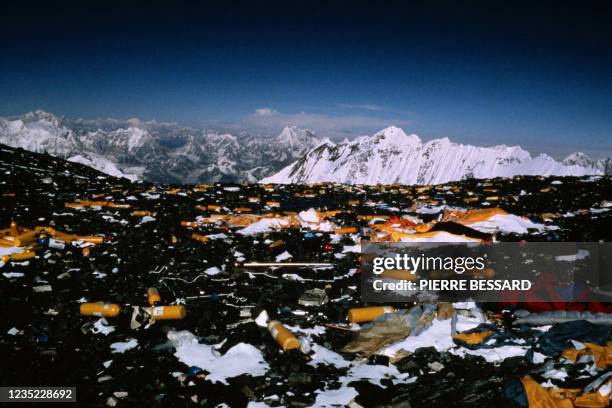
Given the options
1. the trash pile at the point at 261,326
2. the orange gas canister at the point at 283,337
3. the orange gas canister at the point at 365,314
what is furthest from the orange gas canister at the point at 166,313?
the orange gas canister at the point at 365,314

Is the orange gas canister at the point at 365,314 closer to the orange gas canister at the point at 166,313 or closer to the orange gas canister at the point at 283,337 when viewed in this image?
the orange gas canister at the point at 283,337

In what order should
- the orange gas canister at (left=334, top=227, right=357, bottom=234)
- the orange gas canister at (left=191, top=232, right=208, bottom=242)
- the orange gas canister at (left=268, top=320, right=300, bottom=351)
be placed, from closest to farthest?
the orange gas canister at (left=268, top=320, right=300, bottom=351) → the orange gas canister at (left=191, top=232, right=208, bottom=242) → the orange gas canister at (left=334, top=227, right=357, bottom=234)

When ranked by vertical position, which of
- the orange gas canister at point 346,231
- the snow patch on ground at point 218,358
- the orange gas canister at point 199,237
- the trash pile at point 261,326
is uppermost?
the orange gas canister at point 346,231

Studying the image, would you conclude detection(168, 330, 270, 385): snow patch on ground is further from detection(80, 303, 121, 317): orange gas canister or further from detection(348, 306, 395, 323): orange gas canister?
detection(348, 306, 395, 323): orange gas canister

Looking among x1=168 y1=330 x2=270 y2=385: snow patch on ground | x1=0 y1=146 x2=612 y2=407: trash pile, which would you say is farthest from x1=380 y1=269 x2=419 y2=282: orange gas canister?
x1=168 y1=330 x2=270 y2=385: snow patch on ground

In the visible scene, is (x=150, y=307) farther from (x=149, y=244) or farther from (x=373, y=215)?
(x=373, y=215)

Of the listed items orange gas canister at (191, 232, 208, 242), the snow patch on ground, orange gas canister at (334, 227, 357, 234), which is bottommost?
the snow patch on ground
